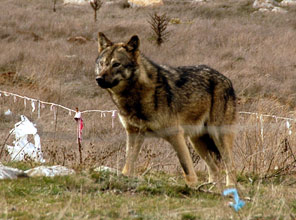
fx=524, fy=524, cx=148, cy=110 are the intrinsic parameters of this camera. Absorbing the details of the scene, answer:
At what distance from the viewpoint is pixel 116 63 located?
21.1ft

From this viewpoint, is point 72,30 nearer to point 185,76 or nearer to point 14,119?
point 14,119

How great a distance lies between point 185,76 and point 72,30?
908 inches

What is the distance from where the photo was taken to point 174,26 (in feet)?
105

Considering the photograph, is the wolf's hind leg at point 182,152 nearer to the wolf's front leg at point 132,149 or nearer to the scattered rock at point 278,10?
the wolf's front leg at point 132,149

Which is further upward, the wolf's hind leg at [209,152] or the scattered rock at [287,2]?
the scattered rock at [287,2]

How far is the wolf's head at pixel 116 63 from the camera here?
627 cm

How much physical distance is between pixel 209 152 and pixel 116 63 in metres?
2.01

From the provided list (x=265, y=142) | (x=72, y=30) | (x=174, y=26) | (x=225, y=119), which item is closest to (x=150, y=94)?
(x=225, y=119)

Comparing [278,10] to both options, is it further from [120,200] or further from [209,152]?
[120,200]

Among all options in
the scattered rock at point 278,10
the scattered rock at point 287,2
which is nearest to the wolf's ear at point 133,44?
the scattered rock at point 278,10

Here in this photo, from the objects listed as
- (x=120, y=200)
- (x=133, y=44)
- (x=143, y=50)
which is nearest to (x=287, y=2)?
(x=143, y=50)

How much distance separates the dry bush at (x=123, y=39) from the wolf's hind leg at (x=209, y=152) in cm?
54

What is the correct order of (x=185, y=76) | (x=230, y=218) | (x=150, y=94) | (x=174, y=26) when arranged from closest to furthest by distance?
(x=230, y=218) < (x=150, y=94) < (x=185, y=76) < (x=174, y=26)

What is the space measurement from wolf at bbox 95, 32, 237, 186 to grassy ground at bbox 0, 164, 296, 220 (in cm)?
101
